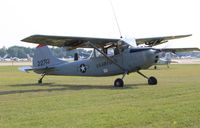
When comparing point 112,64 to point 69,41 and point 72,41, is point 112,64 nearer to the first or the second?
point 72,41

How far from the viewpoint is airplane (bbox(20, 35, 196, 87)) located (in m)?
20.5

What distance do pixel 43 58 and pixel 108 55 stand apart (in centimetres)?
498

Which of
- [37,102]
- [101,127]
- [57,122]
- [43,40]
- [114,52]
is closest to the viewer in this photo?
[101,127]

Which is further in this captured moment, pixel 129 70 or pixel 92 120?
pixel 129 70

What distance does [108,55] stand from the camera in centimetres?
2192

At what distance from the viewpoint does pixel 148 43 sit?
24.5 meters

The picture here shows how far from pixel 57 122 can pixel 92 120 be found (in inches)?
30.2

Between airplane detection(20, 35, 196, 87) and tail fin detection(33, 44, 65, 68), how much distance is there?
2.04ft

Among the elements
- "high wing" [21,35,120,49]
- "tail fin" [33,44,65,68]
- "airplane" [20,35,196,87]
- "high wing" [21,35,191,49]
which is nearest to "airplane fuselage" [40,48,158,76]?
"airplane" [20,35,196,87]

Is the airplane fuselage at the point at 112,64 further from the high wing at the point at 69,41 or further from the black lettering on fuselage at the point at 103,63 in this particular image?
the high wing at the point at 69,41

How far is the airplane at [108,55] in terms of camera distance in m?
20.5

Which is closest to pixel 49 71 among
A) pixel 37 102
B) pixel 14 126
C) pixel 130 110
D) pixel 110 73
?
pixel 110 73

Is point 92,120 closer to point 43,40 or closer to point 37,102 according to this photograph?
point 37,102

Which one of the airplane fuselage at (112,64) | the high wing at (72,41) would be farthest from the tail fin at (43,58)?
the high wing at (72,41)
